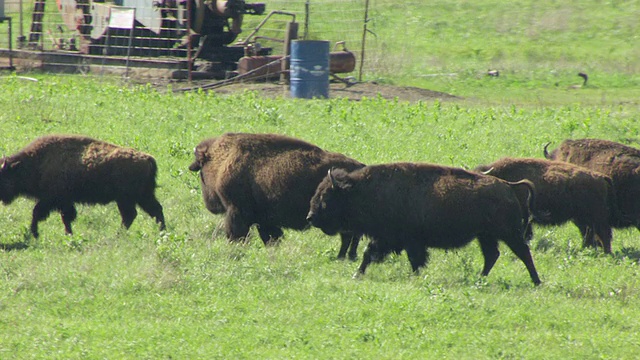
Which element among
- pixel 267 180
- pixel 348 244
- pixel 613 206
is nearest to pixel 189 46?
pixel 267 180

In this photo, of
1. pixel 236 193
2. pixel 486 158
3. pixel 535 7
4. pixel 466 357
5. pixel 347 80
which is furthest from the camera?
pixel 535 7

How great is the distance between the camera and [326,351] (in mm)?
7168

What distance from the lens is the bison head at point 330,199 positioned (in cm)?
988

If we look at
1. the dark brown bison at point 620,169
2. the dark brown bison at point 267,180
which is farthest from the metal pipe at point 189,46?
the dark brown bison at point 620,169

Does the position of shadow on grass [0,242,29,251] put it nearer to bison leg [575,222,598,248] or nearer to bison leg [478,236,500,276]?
bison leg [478,236,500,276]

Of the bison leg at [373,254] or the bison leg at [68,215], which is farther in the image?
the bison leg at [68,215]

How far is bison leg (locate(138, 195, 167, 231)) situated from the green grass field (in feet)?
0.46

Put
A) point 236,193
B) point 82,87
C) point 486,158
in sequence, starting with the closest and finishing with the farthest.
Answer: point 236,193 → point 486,158 → point 82,87

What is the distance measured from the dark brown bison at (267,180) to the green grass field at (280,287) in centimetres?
29

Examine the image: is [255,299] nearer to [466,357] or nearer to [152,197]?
[466,357]

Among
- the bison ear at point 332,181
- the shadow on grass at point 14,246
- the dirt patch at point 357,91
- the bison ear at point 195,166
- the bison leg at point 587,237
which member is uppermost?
the bison ear at point 332,181

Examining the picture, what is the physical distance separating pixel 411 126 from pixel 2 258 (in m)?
9.03

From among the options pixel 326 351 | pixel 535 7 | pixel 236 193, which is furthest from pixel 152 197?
pixel 535 7

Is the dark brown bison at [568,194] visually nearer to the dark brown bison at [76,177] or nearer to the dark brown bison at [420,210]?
the dark brown bison at [420,210]
